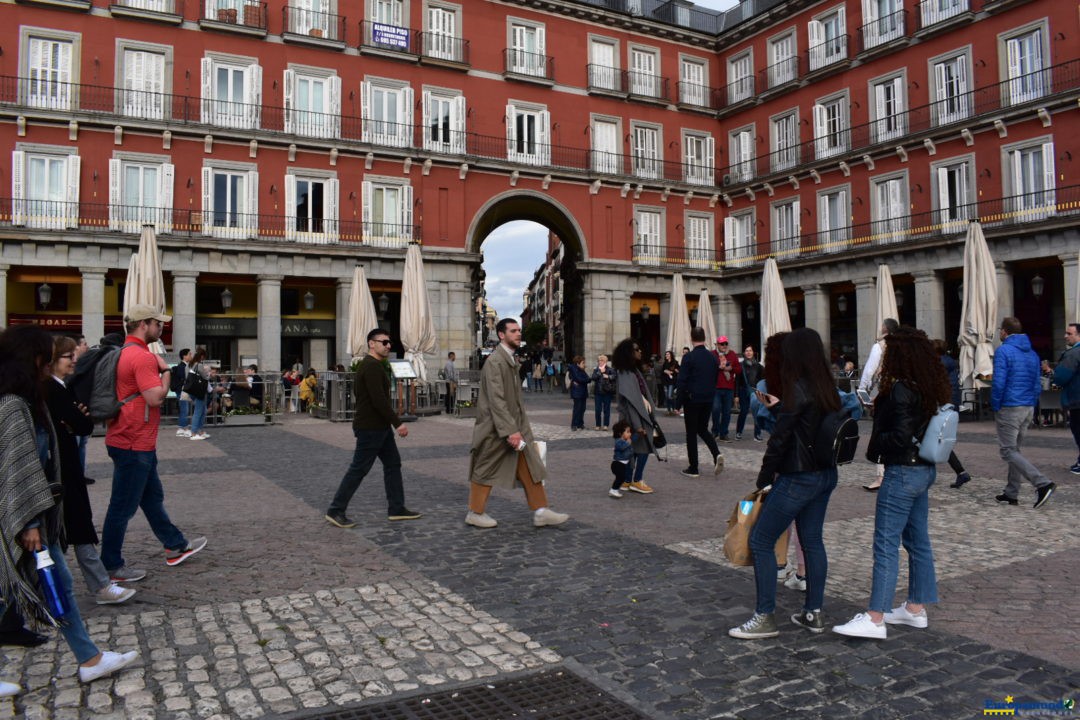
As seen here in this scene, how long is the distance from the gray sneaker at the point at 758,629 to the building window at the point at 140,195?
25.2 meters

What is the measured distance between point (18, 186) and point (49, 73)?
3.79 metres

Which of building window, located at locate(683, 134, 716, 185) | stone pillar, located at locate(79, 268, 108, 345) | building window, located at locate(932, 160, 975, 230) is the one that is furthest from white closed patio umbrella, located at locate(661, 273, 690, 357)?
stone pillar, located at locate(79, 268, 108, 345)

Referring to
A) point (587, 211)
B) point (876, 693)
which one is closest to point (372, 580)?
point (876, 693)

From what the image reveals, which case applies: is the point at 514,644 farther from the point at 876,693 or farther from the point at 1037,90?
the point at 1037,90

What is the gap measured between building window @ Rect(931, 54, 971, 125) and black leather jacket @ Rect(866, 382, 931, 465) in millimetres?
26443

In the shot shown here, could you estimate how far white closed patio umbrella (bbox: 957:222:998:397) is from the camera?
16453 mm

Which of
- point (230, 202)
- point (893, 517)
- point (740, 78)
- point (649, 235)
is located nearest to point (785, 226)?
point (649, 235)

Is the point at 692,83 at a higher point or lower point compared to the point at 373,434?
higher

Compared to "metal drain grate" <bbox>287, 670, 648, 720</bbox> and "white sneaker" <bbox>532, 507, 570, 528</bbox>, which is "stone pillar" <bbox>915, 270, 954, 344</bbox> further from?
"metal drain grate" <bbox>287, 670, 648, 720</bbox>

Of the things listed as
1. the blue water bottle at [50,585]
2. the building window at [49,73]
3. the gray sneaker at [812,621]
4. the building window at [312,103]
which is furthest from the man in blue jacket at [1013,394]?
the building window at [49,73]

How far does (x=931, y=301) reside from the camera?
26109mm

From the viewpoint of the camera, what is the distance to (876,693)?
11.1 ft

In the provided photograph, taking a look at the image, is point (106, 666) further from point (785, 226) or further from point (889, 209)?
point (785, 226)

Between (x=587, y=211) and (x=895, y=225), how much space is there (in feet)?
39.3
